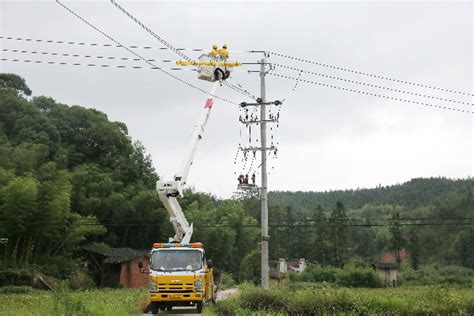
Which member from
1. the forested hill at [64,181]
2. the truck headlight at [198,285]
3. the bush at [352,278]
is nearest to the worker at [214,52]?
the truck headlight at [198,285]

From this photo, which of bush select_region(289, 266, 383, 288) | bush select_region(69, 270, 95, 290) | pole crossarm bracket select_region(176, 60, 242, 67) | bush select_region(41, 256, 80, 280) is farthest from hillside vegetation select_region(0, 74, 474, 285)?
pole crossarm bracket select_region(176, 60, 242, 67)

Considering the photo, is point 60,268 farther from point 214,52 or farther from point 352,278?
point 352,278

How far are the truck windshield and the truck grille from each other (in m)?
0.48

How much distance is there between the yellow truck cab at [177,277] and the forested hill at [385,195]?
10637 cm

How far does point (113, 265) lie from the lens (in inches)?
2015

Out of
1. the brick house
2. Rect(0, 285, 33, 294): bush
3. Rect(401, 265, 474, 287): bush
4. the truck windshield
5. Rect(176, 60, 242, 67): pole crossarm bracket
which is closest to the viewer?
the truck windshield

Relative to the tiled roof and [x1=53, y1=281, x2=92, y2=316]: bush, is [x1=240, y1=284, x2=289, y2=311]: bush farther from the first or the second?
the tiled roof

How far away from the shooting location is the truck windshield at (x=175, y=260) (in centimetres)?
1948

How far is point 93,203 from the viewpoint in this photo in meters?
51.2

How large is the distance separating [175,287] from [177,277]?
31 cm

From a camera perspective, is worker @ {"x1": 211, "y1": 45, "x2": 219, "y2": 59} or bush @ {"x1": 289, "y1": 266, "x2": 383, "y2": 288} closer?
worker @ {"x1": 211, "y1": 45, "x2": 219, "y2": 59}

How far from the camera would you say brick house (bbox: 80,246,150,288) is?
50.0 m

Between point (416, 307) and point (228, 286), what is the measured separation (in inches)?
1531

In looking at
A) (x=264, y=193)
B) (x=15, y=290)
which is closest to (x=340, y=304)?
(x=264, y=193)
